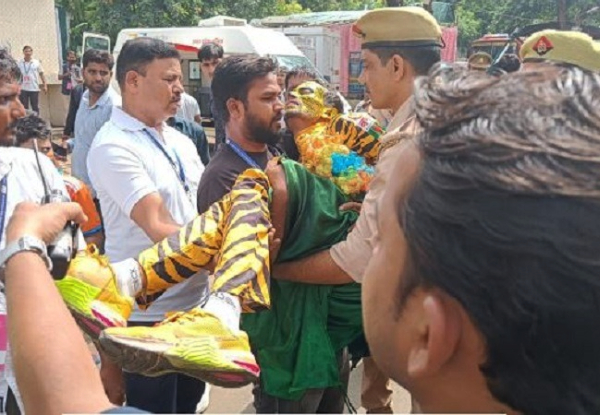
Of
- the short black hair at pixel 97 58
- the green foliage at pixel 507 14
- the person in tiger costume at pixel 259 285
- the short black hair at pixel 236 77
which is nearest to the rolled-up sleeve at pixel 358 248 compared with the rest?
the person in tiger costume at pixel 259 285

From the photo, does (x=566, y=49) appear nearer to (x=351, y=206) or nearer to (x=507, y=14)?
(x=351, y=206)

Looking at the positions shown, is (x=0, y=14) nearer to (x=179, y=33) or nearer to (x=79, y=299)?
(x=179, y=33)

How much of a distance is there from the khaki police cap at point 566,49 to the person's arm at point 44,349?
2.72 metres

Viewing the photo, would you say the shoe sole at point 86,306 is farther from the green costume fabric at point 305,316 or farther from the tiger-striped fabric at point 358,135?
the tiger-striped fabric at point 358,135

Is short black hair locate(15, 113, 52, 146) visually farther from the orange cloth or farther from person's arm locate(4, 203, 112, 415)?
person's arm locate(4, 203, 112, 415)

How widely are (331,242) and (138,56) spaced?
1230 mm

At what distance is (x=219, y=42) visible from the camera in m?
12.8

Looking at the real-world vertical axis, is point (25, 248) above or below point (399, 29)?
below

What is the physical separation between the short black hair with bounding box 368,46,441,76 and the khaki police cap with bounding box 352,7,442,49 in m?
0.02

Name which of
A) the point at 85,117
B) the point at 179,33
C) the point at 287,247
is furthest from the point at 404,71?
the point at 179,33

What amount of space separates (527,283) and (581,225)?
0.08 m

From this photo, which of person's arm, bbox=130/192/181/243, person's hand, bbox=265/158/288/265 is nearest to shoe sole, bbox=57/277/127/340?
person's hand, bbox=265/158/288/265

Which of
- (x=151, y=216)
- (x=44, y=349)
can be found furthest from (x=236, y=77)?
(x=44, y=349)

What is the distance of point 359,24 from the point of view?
2.81 meters
